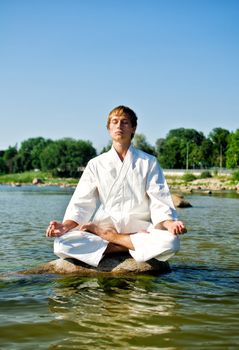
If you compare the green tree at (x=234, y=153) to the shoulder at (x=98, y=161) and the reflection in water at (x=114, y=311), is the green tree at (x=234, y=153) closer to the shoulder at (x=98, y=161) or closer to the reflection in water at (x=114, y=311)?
the shoulder at (x=98, y=161)

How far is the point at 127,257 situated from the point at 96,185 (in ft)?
3.07

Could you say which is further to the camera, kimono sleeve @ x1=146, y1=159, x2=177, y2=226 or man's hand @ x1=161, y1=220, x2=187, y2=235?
kimono sleeve @ x1=146, y1=159, x2=177, y2=226

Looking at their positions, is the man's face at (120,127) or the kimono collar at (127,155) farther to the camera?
the kimono collar at (127,155)

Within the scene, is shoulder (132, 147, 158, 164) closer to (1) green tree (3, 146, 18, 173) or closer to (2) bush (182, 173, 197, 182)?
(2) bush (182, 173, 197, 182)

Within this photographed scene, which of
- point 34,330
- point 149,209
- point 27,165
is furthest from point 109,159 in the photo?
point 27,165

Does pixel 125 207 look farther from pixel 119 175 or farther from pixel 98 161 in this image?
pixel 98 161

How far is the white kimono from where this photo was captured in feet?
17.7

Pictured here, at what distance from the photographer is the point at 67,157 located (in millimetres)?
113875

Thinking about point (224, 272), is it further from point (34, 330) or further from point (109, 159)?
point (34, 330)

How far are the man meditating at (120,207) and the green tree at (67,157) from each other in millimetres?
106310

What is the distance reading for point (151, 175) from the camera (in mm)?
5699

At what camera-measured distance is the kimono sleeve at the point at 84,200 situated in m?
5.72

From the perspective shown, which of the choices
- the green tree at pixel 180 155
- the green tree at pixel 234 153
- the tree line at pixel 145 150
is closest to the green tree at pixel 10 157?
the tree line at pixel 145 150

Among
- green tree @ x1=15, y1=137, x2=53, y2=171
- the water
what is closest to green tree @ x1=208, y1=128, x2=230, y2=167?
green tree @ x1=15, y1=137, x2=53, y2=171
